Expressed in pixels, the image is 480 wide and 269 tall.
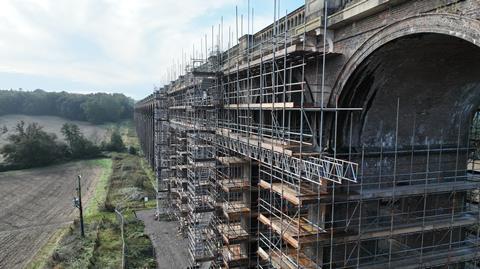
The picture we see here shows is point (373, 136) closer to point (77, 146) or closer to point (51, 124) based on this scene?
point (77, 146)

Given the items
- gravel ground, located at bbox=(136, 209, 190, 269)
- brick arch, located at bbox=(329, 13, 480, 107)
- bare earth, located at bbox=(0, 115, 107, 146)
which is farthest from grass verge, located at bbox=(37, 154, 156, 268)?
bare earth, located at bbox=(0, 115, 107, 146)

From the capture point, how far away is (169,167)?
26.8 metres

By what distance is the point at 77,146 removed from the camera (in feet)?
183

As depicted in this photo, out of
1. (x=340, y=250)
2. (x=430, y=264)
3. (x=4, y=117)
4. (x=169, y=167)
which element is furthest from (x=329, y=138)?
(x=4, y=117)

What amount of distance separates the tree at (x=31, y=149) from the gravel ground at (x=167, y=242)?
31105 millimetres

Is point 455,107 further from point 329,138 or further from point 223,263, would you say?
point 223,263

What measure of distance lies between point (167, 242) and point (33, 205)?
56.0ft

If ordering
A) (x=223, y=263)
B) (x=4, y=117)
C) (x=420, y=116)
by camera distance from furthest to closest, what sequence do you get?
1. (x=4, y=117)
2. (x=223, y=263)
3. (x=420, y=116)

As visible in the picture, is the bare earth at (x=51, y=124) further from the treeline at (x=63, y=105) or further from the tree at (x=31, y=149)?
the tree at (x=31, y=149)

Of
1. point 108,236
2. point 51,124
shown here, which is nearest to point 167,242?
point 108,236

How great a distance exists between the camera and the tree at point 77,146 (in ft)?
182

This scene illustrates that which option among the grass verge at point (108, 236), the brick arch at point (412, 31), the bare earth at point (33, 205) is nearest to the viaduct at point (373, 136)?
the brick arch at point (412, 31)

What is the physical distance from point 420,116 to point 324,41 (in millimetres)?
4102

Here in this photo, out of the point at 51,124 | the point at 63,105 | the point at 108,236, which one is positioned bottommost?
the point at 108,236
